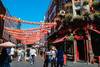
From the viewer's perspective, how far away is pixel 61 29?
3488 centimetres

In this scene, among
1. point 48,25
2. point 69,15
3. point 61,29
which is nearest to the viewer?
point 48,25

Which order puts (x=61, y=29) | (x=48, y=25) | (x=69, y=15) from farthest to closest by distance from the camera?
1. (x=61, y=29)
2. (x=69, y=15)
3. (x=48, y=25)

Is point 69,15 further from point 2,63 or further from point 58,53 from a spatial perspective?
point 2,63

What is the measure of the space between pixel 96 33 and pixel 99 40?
86 centimetres

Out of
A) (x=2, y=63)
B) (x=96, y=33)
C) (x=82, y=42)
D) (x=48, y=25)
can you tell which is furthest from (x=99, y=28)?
(x=2, y=63)

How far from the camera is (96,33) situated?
29828 mm

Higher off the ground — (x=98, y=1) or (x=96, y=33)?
(x=98, y=1)

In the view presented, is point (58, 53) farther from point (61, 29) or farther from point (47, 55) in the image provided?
point (61, 29)

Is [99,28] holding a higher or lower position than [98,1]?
lower

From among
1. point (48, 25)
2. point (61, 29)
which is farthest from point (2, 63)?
point (61, 29)

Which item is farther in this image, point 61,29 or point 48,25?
point 61,29

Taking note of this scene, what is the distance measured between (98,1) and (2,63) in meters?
18.7

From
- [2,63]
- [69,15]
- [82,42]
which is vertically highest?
[69,15]

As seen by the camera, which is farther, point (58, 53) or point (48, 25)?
point (48, 25)
